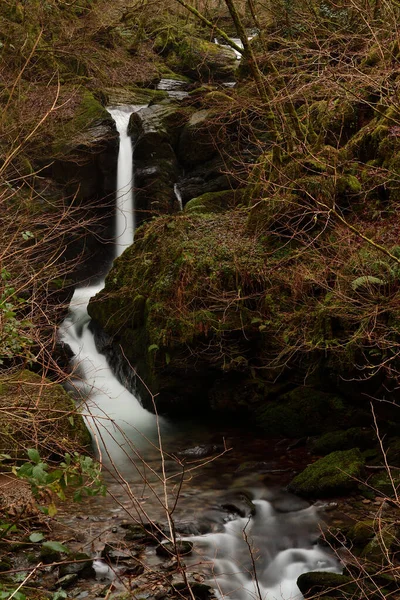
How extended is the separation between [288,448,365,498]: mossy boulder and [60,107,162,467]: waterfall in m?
1.97

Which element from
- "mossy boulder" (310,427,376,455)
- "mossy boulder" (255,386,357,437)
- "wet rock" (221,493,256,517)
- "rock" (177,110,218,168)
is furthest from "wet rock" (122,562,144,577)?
"rock" (177,110,218,168)

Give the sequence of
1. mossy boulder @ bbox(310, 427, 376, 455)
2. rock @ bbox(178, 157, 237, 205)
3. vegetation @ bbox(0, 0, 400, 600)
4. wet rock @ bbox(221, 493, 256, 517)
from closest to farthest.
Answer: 1. wet rock @ bbox(221, 493, 256, 517)
2. vegetation @ bbox(0, 0, 400, 600)
3. mossy boulder @ bbox(310, 427, 376, 455)
4. rock @ bbox(178, 157, 237, 205)

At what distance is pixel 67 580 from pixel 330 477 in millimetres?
3052

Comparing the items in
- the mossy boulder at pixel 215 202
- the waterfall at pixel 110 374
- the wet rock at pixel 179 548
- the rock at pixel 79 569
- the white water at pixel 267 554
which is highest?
the rock at pixel 79 569

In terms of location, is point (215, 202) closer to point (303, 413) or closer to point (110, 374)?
point (110, 374)

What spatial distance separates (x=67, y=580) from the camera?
5145mm

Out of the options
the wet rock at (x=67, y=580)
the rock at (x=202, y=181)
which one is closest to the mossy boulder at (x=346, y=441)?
the wet rock at (x=67, y=580)

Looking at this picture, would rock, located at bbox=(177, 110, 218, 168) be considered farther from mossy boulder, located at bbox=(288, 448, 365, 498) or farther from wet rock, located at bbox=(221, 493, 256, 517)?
wet rock, located at bbox=(221, 493, 256, 517)

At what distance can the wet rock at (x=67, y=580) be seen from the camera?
5.11m

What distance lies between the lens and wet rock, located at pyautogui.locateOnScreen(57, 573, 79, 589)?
5109 millimetres

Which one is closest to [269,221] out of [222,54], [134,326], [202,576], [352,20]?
[134,326]

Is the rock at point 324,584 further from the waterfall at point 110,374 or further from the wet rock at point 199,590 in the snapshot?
the waterfall at point 110,374

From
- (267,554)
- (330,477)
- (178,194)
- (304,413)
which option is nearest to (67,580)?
(267,554)

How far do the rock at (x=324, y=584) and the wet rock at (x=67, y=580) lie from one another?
1.85 m
